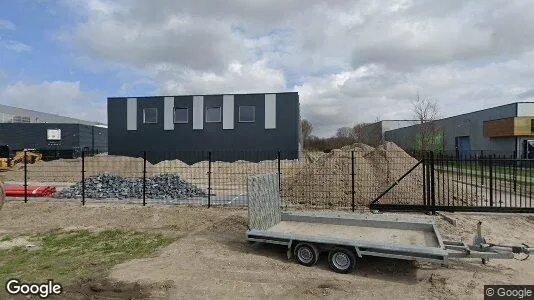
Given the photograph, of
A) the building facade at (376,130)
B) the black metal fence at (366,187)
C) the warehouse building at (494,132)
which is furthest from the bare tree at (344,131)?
the black metal fence at (366,187)

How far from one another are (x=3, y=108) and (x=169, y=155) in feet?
202

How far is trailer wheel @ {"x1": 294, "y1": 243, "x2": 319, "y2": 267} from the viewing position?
23.2ft

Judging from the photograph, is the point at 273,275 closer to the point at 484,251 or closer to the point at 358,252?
the point at 358,252

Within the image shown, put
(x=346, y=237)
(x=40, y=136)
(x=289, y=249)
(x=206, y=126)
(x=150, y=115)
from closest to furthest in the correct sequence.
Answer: (x=289, y=249) → (x=346, y=237) → (x=206, y=126) → (x=150, y=115) → (x=40, y=136)

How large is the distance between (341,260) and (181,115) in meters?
31.6

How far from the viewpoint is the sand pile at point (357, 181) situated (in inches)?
551

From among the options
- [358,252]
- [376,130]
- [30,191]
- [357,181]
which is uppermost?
[376,130]

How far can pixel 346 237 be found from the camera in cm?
765

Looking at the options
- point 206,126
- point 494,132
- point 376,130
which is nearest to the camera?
point 206,126

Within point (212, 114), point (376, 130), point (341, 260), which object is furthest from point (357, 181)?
point (376, 130)

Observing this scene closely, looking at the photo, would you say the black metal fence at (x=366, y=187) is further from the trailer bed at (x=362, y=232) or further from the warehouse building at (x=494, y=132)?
the warehouse building at (x=494, y=132)

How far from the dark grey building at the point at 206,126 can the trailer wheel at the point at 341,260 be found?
89.3ft

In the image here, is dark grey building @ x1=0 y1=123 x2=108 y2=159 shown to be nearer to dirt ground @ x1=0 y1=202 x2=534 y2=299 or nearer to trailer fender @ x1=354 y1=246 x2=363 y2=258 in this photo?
dirt ground @ x1=0 y1=202 x2=534 y2=299

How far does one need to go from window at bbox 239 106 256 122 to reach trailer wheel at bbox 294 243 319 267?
28.5 meters
